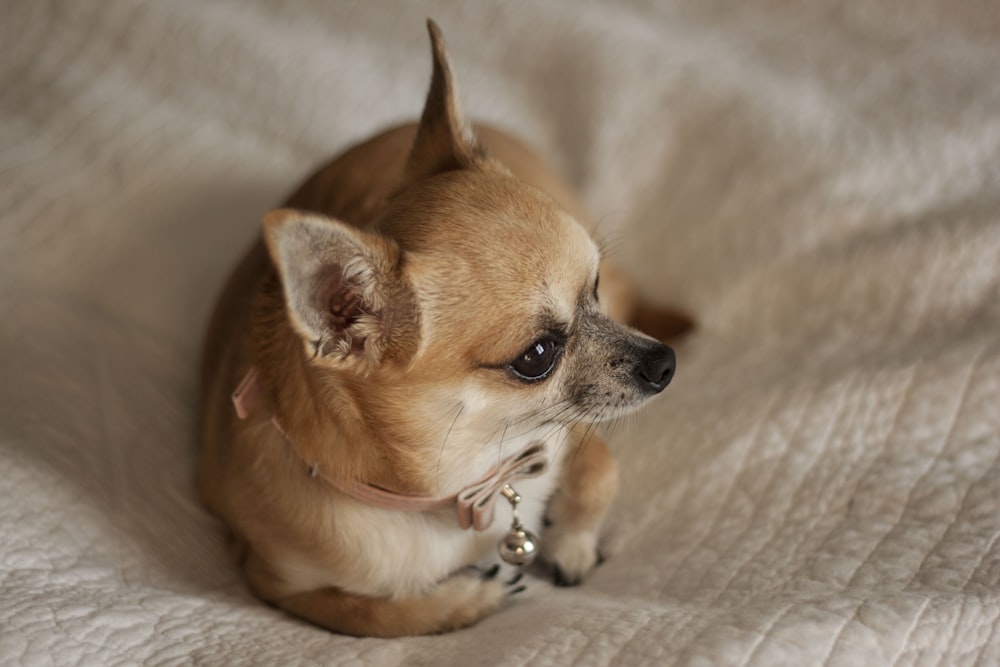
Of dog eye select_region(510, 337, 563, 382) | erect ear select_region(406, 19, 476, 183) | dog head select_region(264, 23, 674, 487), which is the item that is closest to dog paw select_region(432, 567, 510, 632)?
dog head select_region(264, 23, 674, 487)

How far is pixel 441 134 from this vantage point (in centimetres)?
148

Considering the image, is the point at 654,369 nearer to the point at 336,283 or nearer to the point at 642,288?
the point at 336,283

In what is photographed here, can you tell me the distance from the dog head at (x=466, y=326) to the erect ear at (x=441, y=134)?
0.14 feet

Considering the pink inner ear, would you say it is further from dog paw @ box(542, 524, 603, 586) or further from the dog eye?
dog paw @ box(542, 524, 603, 586)

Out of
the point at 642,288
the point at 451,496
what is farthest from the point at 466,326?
the point at 642,288

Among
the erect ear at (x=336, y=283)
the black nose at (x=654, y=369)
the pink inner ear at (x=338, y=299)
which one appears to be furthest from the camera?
the black nose at (x=654, y=369)

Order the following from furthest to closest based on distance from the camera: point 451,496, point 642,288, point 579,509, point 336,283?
point 642,288 → point 579,509 → point 451,496 → point 336,283

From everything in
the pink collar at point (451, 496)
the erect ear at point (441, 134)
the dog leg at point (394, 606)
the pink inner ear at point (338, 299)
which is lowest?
the dog leg at point (394, 606)

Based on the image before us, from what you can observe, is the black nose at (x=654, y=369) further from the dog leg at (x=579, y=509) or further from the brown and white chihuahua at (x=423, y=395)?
the dog leg at (x=579, y=509)

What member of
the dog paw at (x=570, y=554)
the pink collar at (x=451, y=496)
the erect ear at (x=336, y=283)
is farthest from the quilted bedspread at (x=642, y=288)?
the erect ear at (x=336, y=283)

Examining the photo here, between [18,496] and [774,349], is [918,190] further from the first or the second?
[18,496]

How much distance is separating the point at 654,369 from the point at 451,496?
1.25 ft

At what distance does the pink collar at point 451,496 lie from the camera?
1.36 m

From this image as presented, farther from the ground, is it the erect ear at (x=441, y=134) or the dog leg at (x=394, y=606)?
the erect ear at (x=441, y=134)
